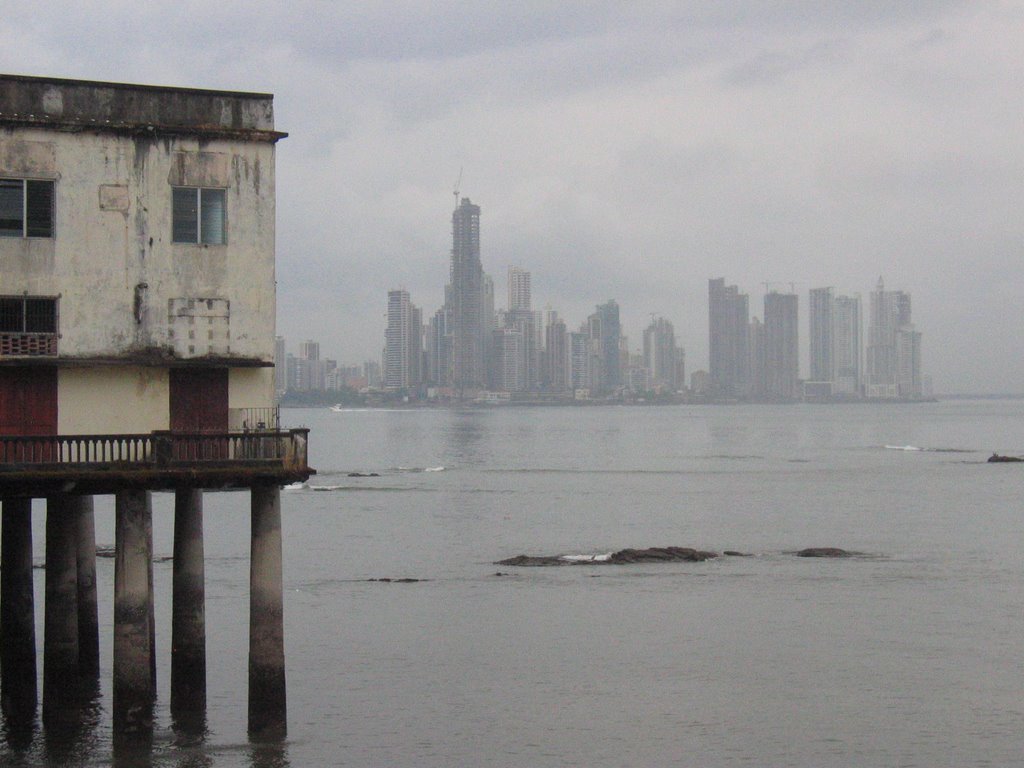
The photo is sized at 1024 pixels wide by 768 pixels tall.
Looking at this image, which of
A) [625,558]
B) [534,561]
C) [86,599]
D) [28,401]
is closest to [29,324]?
[28,401]

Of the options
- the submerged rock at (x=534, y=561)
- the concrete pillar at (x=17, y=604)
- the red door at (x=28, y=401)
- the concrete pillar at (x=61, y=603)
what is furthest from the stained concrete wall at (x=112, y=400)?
the submerged rock at (x=534, y=561)

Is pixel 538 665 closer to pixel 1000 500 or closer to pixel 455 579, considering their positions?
pixel 455 579

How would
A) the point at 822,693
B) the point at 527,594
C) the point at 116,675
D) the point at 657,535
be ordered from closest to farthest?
the point at 116,675 < the point at 822,693 < the point at 527,594 < the point at 657,535

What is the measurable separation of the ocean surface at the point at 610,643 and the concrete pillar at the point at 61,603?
2044 millimetres

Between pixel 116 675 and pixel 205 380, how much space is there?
6.25 meters

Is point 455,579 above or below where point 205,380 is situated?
below

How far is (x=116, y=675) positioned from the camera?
30656mm

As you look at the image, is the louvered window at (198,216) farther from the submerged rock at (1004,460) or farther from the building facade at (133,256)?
the submerged rock at (1004,460)

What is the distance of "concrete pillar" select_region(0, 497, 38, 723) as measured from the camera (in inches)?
1580

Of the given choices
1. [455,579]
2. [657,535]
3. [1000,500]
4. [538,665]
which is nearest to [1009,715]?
[538,665]

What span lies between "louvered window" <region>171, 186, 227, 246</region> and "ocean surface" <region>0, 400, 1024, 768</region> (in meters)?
11.0

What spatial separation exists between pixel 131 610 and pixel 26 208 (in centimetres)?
837

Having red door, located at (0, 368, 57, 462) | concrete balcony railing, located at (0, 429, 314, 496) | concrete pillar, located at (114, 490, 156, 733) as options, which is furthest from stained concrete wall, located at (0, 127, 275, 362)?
concrete pillar, located at (114, 490, 156, 733)

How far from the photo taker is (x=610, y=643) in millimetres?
48156
